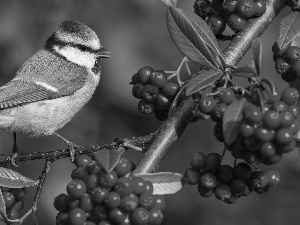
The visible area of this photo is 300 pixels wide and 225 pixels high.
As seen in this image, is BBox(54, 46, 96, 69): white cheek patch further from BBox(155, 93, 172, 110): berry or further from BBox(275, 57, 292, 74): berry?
BBox(275, 57, 292, 74): berry

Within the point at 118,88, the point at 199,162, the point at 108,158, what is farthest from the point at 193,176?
the point at 118,88

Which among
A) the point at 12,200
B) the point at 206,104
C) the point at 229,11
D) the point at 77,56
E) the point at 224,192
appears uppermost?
the point at 229,11

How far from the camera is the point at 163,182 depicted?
2182 millimetres

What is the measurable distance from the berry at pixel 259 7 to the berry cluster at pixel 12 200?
123 cm

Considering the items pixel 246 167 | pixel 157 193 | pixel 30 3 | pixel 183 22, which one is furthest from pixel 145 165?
pixel 30 3

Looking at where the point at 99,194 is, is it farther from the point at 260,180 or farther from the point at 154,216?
the point at 260,180

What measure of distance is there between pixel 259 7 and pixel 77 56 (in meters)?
2.08

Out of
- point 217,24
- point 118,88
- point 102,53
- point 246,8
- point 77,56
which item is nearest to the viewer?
point 246,8

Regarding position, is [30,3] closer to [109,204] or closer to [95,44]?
[95,44]

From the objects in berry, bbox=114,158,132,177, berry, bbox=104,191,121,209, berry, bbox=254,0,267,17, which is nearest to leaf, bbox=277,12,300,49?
berry, bbox=254,0,267,17

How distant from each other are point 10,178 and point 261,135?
1.06 m

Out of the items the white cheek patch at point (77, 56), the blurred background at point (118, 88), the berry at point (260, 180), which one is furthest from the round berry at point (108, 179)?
the blurred background at point (118, 88)

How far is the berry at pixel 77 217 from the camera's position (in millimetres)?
2002

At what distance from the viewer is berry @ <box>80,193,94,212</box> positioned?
204 cm
